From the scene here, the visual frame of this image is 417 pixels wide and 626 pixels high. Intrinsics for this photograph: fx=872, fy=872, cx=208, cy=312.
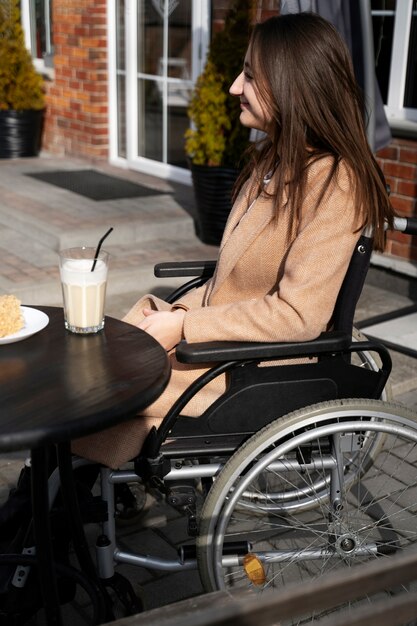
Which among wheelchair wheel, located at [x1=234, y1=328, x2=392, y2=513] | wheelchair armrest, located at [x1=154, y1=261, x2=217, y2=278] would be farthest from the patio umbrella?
wheelchair wheel, located at [x1=234, y1=328, x2=392, y2=513]

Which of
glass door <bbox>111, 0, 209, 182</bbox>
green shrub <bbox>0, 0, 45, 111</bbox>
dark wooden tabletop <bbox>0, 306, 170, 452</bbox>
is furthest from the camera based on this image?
green shrub <bbox>0, 0, 45, 111</bbox>

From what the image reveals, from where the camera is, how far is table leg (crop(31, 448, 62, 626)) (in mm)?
1900

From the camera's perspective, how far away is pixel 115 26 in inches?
307

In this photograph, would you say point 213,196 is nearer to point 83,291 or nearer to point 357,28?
point 357,28

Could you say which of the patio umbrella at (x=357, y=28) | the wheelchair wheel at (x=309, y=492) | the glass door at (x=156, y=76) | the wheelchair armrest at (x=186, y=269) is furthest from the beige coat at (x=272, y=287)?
the glass door at (x=156, y=76)

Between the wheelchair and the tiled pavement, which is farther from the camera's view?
the tiled pavement

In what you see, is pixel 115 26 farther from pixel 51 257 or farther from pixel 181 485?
pixel 181 485

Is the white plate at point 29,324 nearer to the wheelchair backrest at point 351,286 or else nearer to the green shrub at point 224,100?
the wheelchair backrest at point 351,286

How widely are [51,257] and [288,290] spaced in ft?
11.7

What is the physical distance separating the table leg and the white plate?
0.29m

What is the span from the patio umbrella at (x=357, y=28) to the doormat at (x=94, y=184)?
9.07 feet

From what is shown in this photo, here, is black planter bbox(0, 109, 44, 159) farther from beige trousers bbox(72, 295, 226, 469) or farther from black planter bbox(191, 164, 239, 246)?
beige trousers bbox(72, 295, 226, 469)

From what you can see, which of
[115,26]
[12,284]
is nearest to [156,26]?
[115,26]

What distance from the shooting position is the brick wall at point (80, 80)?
25.7 feet
